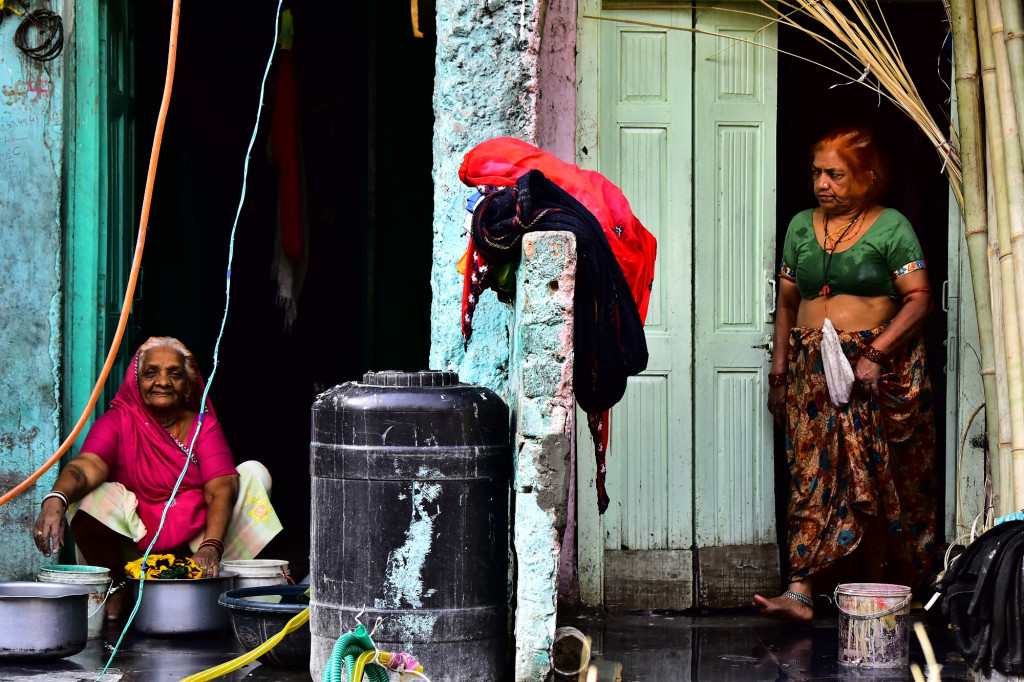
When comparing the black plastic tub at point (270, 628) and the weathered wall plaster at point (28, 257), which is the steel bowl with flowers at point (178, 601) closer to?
the black plastic tub at point (270, 628)

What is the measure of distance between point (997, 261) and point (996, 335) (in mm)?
273

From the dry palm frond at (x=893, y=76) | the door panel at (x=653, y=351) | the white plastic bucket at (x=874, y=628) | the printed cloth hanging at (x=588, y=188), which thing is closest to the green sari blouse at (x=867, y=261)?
the dry palm frond at (x=893, y=76)

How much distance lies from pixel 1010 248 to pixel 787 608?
5.66 ft

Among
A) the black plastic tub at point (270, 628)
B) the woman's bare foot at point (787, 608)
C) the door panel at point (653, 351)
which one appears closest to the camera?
the black plastic tub at point (270, 628)

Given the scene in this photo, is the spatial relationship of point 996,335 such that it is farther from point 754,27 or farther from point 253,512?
point 253,512

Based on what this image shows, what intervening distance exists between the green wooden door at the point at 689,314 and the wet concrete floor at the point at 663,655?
0.85 feet

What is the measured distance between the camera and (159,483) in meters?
5.50

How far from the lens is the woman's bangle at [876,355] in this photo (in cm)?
527

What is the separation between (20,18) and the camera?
555cm

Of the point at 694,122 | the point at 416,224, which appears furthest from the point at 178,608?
the point at 416,224

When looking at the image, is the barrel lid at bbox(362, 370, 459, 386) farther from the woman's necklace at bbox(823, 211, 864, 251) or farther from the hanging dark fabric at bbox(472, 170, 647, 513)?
the woman's necklace at bbox(823, 211, 864, 251)

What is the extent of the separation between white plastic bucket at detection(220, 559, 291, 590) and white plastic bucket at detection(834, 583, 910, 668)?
7.12 ft

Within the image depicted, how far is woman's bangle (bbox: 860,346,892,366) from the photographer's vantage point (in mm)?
5270

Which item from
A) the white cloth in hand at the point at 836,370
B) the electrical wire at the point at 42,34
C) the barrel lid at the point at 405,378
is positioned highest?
the electrical wire at the point at 42,34
